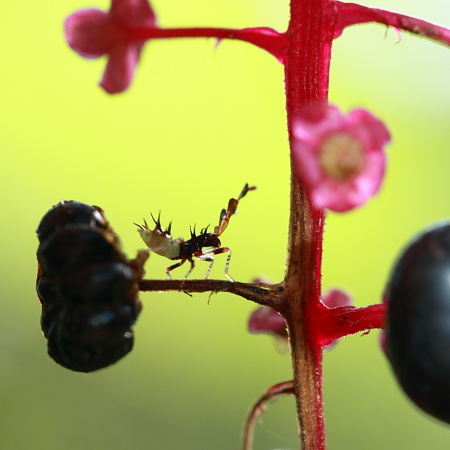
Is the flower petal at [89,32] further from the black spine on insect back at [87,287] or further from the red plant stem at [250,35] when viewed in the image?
the black spine on insect back at [87,287]

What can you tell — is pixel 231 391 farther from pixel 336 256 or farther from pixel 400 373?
pixel 400 373

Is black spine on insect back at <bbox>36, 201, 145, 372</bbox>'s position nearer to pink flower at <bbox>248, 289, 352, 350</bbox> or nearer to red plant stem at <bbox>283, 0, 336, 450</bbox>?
red plant stem at <bbox>283, 0, 336, 450</bbox>

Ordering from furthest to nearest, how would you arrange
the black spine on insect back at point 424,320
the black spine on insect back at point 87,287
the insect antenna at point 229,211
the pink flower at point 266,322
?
the pink flower at point 266,322, the insect antenna at point 229,211, the black spine on insect back at point 87,287, the black spine on insect back at point 424,320

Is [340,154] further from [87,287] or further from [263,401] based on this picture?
[263,401]

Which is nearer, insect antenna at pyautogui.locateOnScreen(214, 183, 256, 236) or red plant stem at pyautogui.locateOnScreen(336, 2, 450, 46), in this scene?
red plant stem at pyautogui.locateOnScreen(336, 2, 450, 46)

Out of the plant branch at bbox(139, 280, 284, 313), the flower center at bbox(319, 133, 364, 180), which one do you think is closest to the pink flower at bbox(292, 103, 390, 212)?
the flower center at bbox(319, 133, 364, 180)

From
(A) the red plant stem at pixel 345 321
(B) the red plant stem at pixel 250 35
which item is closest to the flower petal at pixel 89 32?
(B) the red plant stem at pixel 250 35

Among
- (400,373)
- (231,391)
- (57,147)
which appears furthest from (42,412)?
(400,373)
